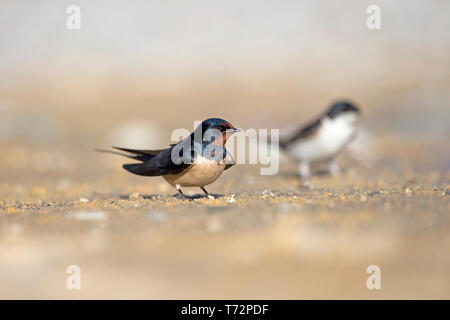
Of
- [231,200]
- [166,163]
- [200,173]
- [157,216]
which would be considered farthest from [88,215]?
[231,200]

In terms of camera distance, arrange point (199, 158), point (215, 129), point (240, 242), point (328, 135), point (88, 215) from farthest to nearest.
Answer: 1. point (328, 135)
2. point (215, 129)
3. point (199, 158)
4. point (88, 215)
5. point (240, 242)

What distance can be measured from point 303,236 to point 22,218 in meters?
2.33

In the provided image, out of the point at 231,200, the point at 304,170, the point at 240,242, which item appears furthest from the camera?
the point at 304,170

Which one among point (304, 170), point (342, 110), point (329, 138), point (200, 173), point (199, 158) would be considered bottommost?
point (200, 173)

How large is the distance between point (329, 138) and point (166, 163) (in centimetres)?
293

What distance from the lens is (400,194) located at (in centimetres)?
531

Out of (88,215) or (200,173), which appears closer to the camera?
(88,215)

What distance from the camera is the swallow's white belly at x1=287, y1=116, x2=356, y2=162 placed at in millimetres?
7375

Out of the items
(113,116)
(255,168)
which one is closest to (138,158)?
(255,168)

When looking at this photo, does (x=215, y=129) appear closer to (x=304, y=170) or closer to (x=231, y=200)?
(x=231, y=200)

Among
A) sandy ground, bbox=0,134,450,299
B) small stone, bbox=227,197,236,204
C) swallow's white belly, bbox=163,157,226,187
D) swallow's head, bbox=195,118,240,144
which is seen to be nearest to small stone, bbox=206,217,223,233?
sandy ground, bbox=0,134,450,299

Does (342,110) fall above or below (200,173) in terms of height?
above

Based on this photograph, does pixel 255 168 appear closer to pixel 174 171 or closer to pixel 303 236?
pixel 174 171

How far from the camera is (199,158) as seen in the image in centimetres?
485
